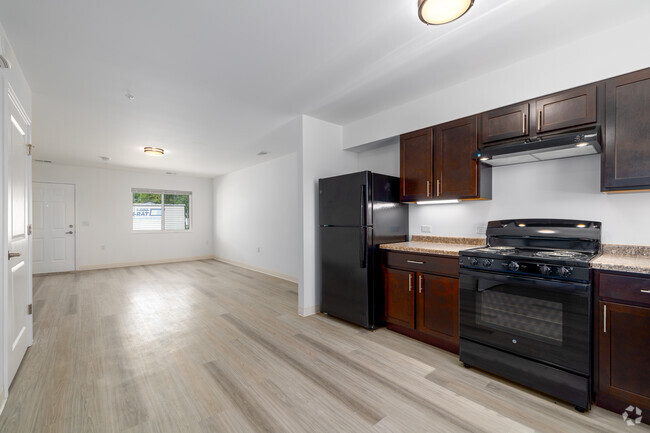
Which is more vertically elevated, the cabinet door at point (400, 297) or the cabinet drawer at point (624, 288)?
the cabinet drawer at point (624, 288)

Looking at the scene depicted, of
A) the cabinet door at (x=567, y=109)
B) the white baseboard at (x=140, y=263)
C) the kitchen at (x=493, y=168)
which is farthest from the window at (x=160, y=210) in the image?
the cabinet door at (x=567, y=109)

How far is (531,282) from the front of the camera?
77.8 inches

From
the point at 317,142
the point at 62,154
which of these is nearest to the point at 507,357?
the point at 317,142

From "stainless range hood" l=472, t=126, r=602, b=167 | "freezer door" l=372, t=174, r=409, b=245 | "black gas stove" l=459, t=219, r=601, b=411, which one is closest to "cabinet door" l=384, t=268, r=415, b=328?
"freezer door" l=372, t=174, r=409, b=245

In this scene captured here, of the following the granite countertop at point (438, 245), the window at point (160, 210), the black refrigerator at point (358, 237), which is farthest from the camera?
the window at point (160, 210)

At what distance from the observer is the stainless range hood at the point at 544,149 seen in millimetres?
1910

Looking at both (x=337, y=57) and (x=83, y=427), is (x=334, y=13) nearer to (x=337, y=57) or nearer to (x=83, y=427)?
(x=337, y=57)

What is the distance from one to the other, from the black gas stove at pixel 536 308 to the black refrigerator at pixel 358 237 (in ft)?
3.21

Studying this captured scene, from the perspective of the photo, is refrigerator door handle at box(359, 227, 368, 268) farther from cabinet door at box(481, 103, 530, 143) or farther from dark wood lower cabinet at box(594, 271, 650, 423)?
dark wood lower cabinet at box(594, 271, 650, 423)

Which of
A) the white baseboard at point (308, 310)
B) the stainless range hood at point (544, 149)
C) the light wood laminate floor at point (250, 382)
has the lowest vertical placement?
the light wood laminate floor at point (250, 382)

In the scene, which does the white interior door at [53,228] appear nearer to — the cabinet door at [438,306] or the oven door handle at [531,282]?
the cabinet door at [438,306]

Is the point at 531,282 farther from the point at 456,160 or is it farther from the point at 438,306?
the point at 456,160

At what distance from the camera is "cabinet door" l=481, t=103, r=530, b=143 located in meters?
2.35

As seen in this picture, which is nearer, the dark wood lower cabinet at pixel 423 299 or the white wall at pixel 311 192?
the dark wood lower cabinet at pixel 423 299
